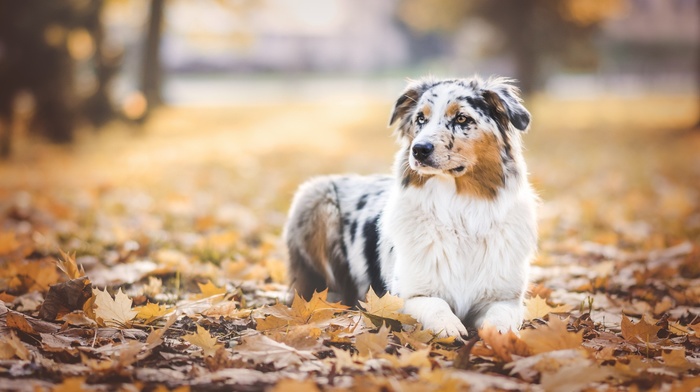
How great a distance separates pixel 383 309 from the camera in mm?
3496

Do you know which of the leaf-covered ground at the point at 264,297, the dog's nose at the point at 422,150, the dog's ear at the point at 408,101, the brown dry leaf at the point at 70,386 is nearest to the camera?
the brown dry leaf at the point at 70,386

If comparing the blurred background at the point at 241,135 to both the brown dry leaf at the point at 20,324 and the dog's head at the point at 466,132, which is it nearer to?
the dog's head at the point at 466,132

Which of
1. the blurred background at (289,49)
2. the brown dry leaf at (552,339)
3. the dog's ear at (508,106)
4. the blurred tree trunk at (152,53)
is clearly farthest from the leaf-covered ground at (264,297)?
the blurred tree trunk at (152,53)

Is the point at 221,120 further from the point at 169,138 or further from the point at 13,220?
the point at 13,220

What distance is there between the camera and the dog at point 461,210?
12.3 ft

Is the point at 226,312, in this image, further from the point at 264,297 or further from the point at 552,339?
the point at 552,339

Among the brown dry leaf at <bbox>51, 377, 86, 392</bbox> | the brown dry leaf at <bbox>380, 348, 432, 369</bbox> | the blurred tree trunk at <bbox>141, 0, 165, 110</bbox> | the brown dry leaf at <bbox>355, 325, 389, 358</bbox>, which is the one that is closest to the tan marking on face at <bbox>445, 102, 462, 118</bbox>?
the brown dry leaf at <bbox>355, 325, 389, 358</bbox>

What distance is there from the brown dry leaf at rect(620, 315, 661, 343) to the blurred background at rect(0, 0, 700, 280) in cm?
202

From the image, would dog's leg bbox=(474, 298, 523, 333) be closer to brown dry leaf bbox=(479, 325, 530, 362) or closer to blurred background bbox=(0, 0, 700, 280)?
brown dry leaf bbox=(479, 325, 530, 362)

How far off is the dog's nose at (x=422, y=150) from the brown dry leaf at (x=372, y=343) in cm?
105

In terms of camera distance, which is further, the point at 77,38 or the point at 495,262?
the point at 77,38

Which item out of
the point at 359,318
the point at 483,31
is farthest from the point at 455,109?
the point at 483,31

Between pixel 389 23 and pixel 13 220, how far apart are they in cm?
4401

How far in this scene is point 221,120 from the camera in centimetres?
2156
